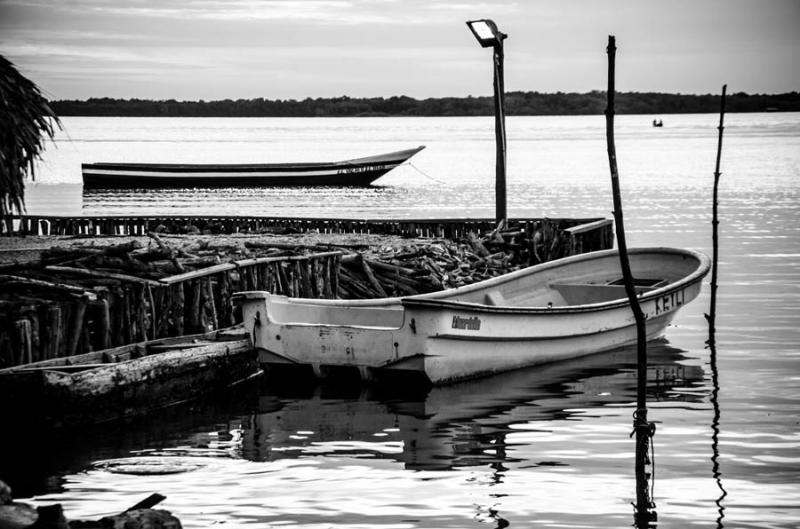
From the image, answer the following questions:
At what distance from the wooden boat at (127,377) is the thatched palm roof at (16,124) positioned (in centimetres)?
745

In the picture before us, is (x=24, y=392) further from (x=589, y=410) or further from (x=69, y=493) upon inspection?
(x=589, y=410)

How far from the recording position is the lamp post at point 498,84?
1013 inches

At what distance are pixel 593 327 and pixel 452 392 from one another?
3206mm

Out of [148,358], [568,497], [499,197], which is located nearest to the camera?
[568,497]

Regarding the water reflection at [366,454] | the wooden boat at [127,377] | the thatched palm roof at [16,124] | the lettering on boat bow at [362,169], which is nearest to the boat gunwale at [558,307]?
the water reflection at [366,454]

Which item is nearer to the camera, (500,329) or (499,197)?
(500,329)

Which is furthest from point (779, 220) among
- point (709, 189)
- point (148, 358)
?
point (148, 358)

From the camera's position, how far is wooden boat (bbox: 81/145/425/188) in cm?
6069

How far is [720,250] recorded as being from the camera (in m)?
36.7

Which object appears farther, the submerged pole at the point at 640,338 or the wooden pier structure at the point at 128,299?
the wooden pier structure at the point at 128,299

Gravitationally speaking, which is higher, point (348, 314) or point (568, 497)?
point (348, 314)

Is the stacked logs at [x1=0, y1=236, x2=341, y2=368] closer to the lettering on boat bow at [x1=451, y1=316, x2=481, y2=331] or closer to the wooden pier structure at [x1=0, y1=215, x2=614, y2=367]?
the wooden pier structure at [x1=0, y1=215, x2=614, y2=367]

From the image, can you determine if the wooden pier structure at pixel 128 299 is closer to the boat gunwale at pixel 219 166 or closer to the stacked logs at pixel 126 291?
the stacked logs at pixel 126 291

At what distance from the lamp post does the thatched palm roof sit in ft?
30.8
